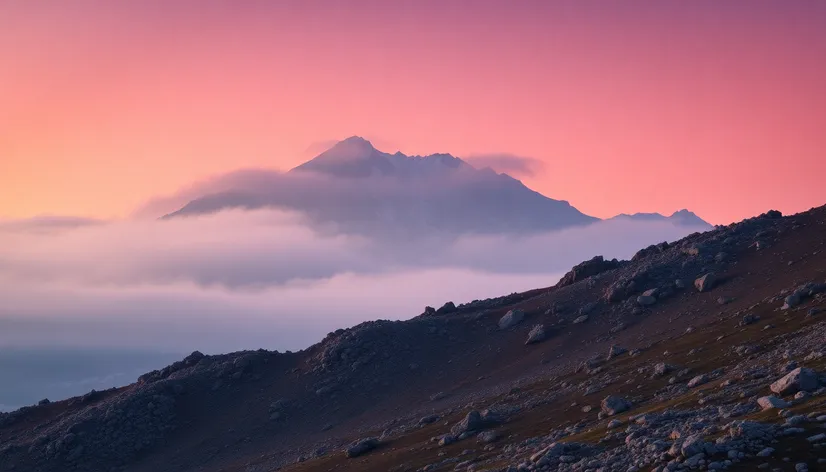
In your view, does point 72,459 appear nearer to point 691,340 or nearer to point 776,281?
point 691,340

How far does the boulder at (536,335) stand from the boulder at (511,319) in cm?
778

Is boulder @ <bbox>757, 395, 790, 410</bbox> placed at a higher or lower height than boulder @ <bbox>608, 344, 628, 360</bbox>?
lower

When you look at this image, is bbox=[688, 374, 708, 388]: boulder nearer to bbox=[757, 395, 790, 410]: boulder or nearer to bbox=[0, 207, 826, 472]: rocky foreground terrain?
bbox=[0, 207, 826, 472]: rocky foreground terrain

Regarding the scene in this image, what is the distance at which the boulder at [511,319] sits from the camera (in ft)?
422

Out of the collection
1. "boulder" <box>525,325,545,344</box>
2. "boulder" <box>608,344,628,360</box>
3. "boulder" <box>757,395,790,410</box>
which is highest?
"boulder" <box>525,325,545,344</box>

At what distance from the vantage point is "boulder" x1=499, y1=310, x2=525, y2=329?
128750mm

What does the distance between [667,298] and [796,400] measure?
68051 millimetres

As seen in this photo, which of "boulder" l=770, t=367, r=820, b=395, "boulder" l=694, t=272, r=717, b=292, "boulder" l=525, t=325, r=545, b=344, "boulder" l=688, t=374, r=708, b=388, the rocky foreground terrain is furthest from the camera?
"boulder" l=525, t=325, r=545, b=344

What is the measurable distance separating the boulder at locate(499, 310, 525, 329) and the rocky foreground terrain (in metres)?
0.23

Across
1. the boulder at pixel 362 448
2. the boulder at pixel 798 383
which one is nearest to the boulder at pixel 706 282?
the boulder at pixel 362 448

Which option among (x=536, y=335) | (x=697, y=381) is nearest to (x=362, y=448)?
(x=697, y=381)

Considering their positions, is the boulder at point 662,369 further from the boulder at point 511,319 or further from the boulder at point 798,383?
the boulder at point 511,319

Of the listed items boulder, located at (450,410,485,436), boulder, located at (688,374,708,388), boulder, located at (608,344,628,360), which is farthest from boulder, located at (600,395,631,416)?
boulder, located at (608,344,628,360)

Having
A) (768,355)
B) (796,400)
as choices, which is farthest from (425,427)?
(796,400)
